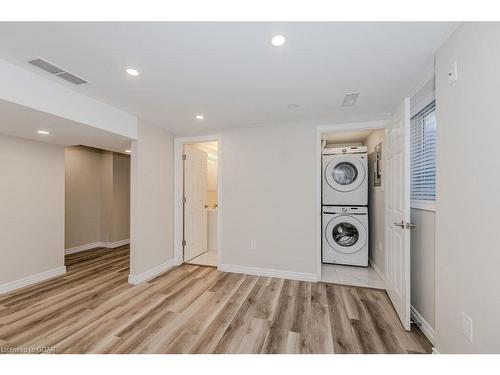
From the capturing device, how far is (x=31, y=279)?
2.86 m

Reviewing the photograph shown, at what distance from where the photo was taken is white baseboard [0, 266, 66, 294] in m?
2.62

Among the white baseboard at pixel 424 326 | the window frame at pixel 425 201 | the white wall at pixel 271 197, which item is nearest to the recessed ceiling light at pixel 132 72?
the white wall at pixel 271 197

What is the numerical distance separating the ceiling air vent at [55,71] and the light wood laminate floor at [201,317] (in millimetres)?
2207

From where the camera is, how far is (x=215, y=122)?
10.2 ft

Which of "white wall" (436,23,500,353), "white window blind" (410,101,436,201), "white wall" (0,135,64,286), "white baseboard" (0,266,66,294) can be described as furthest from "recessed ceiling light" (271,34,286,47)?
"white baseboard" (0,266,66,294)

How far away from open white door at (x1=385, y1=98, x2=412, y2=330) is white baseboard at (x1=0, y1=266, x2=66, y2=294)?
4.41m

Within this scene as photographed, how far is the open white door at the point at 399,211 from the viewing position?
1.88 metres

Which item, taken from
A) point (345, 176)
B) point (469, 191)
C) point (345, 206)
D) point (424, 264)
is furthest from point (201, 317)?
point (345, 176)

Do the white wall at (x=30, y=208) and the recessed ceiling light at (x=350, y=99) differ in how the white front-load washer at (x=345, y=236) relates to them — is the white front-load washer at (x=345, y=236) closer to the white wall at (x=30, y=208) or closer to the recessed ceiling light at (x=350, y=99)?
the recessed ceiling light at (x=350, y=99)

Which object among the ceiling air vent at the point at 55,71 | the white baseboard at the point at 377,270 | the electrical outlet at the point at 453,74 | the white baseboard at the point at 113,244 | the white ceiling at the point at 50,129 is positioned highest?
the ceiling air vent at the point at 55,71

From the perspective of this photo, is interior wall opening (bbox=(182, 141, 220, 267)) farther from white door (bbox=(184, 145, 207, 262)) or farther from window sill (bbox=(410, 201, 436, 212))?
window sill (bbox=(410, 201, 436, 212))

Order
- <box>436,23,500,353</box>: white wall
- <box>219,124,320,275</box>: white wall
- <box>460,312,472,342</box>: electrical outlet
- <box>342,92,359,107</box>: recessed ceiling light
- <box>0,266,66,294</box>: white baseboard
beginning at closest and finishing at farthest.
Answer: <box>436,23,500,353</box>: white wall, <box>460,312,472,342</box>: electrical outlet, <box>342,92,359,107</box>: recessed ceiling light, <box>0,266,66,294</box>: white baseboard, <box>219,124,320,275</box>: white wall

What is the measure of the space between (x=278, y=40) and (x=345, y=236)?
314 cm
